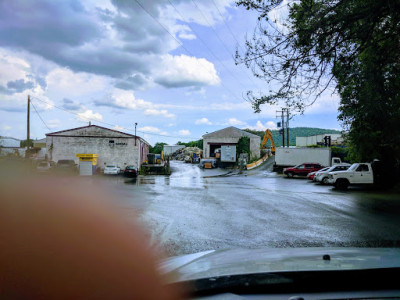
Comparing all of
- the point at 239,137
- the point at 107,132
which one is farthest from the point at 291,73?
the point at 239,137

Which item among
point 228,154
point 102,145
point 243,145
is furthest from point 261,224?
point 243,145

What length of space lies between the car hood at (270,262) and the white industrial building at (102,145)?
39.7m

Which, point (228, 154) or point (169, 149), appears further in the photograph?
point (169, 149)

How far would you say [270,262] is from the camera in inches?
90.6

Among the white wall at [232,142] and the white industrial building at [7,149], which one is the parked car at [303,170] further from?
the white industrial building at [7,149]

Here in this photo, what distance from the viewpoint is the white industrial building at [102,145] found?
4138 centimetres

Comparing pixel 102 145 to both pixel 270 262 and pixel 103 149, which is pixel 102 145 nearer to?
pixel 103 149

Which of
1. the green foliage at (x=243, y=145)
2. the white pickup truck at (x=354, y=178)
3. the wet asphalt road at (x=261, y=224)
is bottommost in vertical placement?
the wet asphalt road at (x=261, y=224)

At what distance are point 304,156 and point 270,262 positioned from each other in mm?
39228

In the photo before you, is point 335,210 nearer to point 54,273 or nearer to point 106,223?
point 106,223

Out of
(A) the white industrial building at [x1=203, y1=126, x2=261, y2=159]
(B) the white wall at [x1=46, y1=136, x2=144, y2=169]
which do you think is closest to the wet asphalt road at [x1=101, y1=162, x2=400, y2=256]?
(B) the white wall at [x1=46, y1=136, x2=144, y2=169]

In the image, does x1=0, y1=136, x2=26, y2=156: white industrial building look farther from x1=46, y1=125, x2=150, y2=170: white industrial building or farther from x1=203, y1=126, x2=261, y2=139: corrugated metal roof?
x1=203, y1=126, x2=261, y2=139: corrugated metal roof

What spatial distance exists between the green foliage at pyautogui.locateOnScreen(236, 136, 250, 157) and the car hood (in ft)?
178

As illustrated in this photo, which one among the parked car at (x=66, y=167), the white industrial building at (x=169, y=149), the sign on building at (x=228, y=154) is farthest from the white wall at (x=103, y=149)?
the white industrial building at (x=169, y=149)
